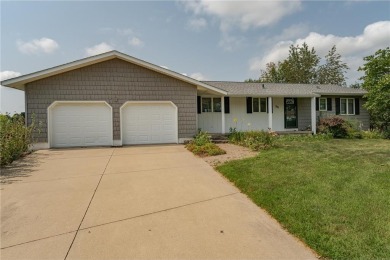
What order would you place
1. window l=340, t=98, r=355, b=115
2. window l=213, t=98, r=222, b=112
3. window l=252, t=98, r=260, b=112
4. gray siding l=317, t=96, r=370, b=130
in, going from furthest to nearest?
window l=340, t=98, r=355, b=115 < gray siding l=317, t=96, r=370, b=130 < window l=252, t=98, r=260, b=112 < window l=213, t=98, r=222, b=112

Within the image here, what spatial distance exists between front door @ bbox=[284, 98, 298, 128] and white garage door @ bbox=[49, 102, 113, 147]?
11242 millimetres

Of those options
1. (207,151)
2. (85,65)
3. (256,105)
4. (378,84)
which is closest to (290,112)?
(256,105)

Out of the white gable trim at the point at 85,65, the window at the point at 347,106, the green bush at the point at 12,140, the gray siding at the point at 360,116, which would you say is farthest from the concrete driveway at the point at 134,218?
the window at the point at 347,106

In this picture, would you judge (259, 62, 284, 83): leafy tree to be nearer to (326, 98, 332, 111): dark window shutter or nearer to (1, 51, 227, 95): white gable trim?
(326, 98, 332, 111): dark window shutter

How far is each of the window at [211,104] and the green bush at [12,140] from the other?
906 cm

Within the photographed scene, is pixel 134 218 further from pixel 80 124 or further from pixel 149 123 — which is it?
pixel 80 124

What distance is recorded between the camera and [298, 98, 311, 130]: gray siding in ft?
56.0

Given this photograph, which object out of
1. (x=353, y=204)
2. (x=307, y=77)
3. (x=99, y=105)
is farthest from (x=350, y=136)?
(x=307, y=77)

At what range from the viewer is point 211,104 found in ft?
51.2

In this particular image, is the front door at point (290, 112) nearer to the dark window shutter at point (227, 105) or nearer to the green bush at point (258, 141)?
the dark window shutter at point (227, 105)

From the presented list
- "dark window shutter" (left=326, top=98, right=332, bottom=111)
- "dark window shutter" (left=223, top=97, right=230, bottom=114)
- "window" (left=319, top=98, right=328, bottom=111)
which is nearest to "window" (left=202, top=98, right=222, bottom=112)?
"dark window shutter" (left=223, top=97, right=230, bottom=114)

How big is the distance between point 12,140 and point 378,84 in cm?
1944

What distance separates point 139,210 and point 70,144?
9.11 meters

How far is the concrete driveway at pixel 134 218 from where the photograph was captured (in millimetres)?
2986
